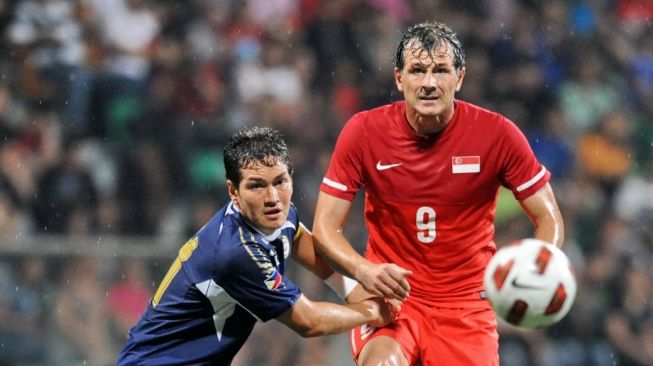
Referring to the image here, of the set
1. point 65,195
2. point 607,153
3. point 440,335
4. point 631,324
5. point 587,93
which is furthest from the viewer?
point 587,93

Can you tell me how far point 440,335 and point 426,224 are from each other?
563 mm

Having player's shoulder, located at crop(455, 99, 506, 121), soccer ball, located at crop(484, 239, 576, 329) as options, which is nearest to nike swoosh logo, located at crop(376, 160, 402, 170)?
player's shoulder, located at crop(455, 99, 506, 121)

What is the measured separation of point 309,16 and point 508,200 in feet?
9.51

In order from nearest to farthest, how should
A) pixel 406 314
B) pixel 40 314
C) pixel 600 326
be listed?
1. pixel 406 314
2. pixel 40 314
3. pixel 600 326

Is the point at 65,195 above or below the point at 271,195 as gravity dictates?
below

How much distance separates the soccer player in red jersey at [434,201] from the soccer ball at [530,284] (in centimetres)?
51

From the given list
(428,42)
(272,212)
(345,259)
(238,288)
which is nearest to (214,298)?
(238,288)

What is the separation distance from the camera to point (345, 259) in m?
5.55

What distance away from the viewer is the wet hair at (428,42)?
553 cm

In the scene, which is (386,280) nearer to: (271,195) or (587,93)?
(271,195)

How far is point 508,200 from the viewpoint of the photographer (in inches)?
425

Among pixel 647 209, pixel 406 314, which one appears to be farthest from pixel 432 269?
pixel 647 209

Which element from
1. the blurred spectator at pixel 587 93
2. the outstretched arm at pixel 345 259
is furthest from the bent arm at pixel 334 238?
the blurred spectator at pixel 587 93

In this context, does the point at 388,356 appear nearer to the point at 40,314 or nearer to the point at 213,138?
the point at 40,314
